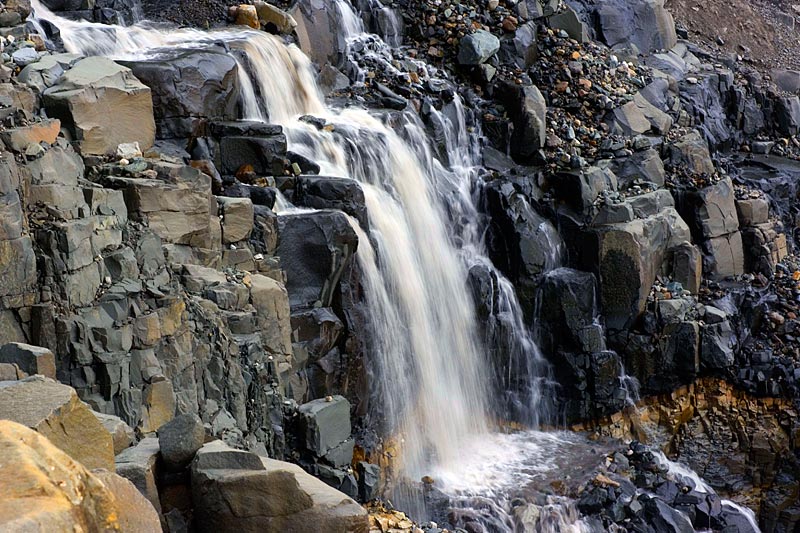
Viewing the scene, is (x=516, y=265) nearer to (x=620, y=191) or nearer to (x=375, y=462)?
(x=620, y=191)

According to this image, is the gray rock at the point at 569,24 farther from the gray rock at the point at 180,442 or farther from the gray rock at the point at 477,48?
the gray rock at the point at 180,442

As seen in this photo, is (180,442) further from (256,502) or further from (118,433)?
(256,502)

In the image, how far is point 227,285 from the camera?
1078 centimetres

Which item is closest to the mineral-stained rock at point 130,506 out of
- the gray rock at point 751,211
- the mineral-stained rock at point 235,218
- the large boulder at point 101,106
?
the large boulder at point 101,106

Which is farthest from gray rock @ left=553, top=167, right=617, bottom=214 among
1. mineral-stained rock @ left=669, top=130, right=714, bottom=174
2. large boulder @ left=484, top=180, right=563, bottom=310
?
mineral-stained rock @ left=669, top=130, right=714, bottom=174

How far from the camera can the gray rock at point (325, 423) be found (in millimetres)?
11508

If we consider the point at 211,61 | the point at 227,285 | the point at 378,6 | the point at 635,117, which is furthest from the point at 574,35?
the point at 227,285

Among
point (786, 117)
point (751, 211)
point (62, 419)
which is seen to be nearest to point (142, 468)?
point (62, 419)

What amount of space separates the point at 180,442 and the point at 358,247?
7.13 metres

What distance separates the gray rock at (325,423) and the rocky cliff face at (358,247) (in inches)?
1.6

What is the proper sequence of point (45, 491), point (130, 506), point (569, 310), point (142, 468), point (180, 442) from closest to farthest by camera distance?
point (45, 491) → point (130, 506) → point (142, 468) → point (180, 442) → point (569, 310)

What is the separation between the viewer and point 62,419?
5.30 m

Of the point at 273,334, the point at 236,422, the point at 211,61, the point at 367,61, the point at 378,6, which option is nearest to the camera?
the point at 236,422

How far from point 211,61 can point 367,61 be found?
5130 mm
